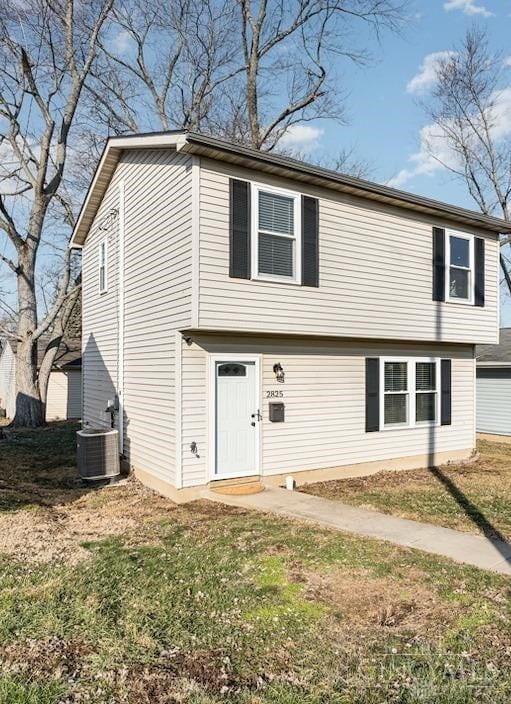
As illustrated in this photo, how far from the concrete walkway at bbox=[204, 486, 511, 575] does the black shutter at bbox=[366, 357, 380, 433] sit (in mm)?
2751

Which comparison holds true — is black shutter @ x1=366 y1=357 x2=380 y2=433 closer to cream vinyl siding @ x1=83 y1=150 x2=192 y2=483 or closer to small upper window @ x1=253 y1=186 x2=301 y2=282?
small upper window @ x1=253 y1=186 x2=301 y2=282

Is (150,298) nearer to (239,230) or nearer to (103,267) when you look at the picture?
(239,230)

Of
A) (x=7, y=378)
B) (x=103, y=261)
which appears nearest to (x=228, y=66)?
(x=103, y=261)

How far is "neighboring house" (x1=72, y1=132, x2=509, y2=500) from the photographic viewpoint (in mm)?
7930

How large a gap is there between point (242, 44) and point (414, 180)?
8.90 meters

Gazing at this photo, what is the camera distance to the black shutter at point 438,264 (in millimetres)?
10813

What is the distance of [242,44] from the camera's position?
824 inches

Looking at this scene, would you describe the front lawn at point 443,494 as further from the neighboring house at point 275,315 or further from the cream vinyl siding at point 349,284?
the cream vinyl siding at point 349,284

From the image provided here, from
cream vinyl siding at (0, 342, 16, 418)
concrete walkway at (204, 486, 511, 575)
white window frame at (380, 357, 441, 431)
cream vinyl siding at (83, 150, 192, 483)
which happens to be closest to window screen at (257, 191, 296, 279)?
cream vinyl siding at (83, 150, 192, 483)

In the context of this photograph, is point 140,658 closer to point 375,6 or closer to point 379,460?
point 379,460

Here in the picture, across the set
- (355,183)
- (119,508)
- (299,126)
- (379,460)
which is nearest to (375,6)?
(299,126)

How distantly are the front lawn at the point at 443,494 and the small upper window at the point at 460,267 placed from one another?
12.1ft

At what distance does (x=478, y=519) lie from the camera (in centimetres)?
700

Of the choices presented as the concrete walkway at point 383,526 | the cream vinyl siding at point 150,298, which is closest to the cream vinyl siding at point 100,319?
the cream vinyl siding at point 150,298
